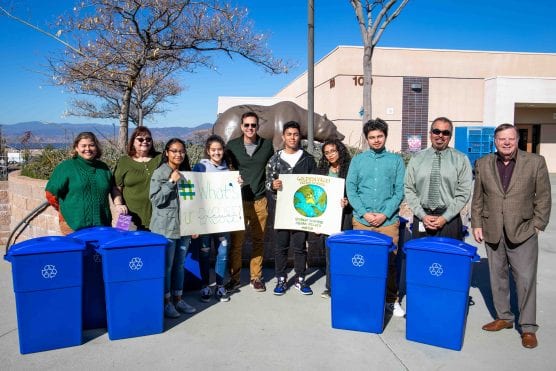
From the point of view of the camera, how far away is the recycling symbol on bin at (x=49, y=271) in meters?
3.47

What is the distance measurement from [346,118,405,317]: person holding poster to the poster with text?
0.95 ft

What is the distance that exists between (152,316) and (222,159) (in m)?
1.80

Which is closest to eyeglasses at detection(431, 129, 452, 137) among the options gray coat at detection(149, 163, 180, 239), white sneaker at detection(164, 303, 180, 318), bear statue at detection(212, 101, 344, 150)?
gray coat at detection(149, 163, 180, 239)

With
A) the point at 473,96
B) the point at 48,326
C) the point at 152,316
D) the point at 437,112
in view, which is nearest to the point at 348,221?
the point at 152,316

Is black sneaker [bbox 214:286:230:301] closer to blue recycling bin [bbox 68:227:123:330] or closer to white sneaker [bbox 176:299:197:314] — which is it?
white sneaker [bbox 176:299:197:314]

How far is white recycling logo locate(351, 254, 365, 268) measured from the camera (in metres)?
3.85

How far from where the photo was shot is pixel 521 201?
148 inches

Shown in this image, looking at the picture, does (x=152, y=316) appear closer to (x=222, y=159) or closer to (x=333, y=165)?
(x=222, y=159)

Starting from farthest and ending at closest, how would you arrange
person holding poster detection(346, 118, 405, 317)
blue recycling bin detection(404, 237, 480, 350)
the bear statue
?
1. the bear statue
2. person holding poster detection(346, 118, 405, 317)
3. blue recycling bin detection(404, 237, 480, 350)

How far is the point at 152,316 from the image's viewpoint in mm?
3883

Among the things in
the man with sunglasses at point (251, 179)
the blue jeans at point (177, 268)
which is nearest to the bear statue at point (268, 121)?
the man with sunglasses at point (251, 179)

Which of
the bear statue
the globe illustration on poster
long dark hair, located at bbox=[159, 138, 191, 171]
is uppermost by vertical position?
the bear statue

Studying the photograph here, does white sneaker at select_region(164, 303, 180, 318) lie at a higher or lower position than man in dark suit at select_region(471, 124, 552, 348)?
lower

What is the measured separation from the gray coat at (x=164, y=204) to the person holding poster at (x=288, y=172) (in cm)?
112
